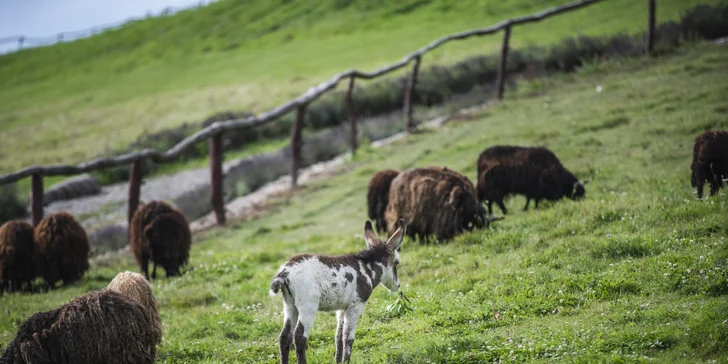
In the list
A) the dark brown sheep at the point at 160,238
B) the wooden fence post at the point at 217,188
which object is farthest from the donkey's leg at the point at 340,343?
the wooden fence post at the point at 217,188

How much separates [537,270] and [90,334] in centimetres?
523

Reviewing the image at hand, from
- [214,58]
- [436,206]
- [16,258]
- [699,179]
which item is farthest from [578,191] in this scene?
[214,58]

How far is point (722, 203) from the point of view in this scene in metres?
10.1

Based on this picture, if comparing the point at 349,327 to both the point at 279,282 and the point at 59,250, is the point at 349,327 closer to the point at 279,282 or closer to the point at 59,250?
the point at 279,282

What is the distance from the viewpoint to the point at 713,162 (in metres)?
11.1

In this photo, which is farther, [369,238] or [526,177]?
[526,177]

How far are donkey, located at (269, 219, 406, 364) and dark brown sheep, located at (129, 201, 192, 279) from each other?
647 cm

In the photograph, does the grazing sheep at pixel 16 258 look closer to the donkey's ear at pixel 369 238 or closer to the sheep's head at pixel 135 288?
the sheep's head at pixel 135 288

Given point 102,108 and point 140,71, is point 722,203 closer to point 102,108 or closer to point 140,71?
point 102,108

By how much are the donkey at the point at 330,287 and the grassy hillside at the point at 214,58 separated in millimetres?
24905

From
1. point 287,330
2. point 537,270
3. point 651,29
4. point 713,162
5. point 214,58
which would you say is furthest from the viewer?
point 214,58

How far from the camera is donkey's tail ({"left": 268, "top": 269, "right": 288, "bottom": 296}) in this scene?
271 inches

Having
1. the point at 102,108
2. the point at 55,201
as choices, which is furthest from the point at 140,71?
the point at 55,201

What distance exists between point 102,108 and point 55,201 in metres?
23.8
